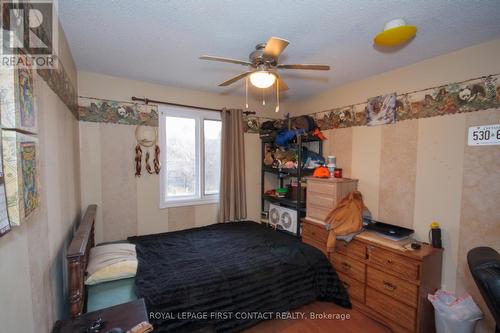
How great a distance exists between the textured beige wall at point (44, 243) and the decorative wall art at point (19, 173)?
0.09m

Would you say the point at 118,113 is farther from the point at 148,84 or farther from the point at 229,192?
the point at 229,192

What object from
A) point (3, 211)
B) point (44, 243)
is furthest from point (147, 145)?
point (3, 211)

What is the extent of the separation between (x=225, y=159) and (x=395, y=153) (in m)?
2.07

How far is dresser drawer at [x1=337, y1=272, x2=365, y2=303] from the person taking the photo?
2.24 m

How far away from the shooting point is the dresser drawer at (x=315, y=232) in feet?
8.48

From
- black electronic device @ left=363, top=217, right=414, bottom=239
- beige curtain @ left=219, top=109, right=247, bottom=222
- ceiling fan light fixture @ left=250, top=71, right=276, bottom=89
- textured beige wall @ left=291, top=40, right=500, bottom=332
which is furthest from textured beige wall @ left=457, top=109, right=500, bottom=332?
beige curtain @ left=219, top=109, right=247, bottom=222

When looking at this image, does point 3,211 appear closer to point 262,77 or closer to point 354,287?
point 262,77

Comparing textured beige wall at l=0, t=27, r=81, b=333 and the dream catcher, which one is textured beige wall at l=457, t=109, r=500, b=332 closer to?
textured beige wall at l=0, t=27, r=81, b=333

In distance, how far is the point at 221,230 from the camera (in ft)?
9.81

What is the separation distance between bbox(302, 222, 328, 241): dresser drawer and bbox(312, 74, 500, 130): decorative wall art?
1.33m

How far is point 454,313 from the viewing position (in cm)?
173

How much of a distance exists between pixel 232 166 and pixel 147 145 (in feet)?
3.75

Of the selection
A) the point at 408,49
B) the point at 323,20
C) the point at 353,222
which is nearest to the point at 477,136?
the point at 408,49

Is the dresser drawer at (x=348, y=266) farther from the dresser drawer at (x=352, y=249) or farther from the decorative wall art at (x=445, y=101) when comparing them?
the decorative wall art at (x=445, y=101)
